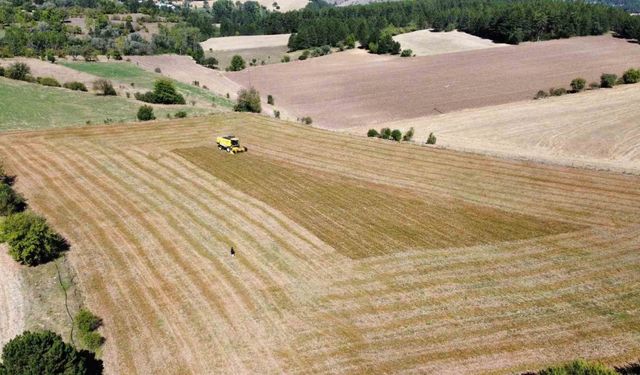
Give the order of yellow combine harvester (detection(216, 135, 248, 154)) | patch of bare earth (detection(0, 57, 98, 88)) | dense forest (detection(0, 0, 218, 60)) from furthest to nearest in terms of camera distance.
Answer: dense forest (detection(0, 0, 218, 60))
patch of bare earth (detection(0, 57, 98, 88))
yellow combine harvester (detection(216, 135, 248, 154))

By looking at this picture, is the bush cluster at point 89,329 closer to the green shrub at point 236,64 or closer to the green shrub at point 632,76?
the green shrub at point 632,76

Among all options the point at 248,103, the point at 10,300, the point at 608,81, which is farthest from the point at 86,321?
the point at 608,81

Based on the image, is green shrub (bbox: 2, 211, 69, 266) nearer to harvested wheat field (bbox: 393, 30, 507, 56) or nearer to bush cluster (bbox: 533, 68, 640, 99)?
bush cluster (bbox: 533, 68, 640, 99)

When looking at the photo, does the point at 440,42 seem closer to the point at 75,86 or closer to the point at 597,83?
the point at 597,83

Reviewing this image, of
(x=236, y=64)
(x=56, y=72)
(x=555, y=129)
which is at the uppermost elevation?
(x=236, y=64)

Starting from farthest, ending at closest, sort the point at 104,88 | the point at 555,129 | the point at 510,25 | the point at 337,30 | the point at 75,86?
1. the point at 337,30
2. the point at 510,25
3. the point at 75,86
4. the point at 104,88
5. the point at 555,129

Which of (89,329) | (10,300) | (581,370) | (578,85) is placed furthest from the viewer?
(578,85)

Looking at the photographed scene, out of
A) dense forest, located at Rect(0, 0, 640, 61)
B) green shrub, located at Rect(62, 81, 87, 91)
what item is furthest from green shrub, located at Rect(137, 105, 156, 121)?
dense forest, located at Rect(0, 0, 640, 61)

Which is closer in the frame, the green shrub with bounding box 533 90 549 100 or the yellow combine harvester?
the yellow combine harvester
